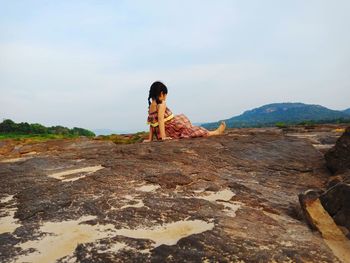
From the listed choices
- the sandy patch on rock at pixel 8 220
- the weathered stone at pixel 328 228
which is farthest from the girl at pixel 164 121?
the weathered stone at pixel 328 228

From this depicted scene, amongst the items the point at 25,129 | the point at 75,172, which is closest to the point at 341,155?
the point at 75,172

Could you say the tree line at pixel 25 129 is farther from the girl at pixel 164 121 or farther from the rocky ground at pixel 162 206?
the rocky ground at pixel 162 206

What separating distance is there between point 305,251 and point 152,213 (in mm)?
1661

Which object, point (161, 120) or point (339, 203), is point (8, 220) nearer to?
point (339, 203)

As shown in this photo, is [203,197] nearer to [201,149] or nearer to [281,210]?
[281,210]

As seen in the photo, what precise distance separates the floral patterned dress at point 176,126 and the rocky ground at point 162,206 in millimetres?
1575

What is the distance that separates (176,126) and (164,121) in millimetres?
358

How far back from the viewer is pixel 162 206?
450 cm

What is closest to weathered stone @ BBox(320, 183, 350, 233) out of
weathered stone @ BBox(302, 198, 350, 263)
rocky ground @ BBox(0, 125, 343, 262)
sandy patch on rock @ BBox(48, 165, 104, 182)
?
weathered stone @ BBox(302, 198, 350, 263)

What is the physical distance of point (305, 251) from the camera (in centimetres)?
362

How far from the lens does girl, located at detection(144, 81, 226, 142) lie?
907cm

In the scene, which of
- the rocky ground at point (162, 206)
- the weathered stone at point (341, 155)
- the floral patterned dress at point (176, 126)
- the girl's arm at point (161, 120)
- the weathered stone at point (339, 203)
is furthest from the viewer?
the floral patterned dress at point (176, 126)

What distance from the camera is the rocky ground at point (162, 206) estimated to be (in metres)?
3.49

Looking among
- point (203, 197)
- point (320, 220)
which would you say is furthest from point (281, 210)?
point (203, 197)
